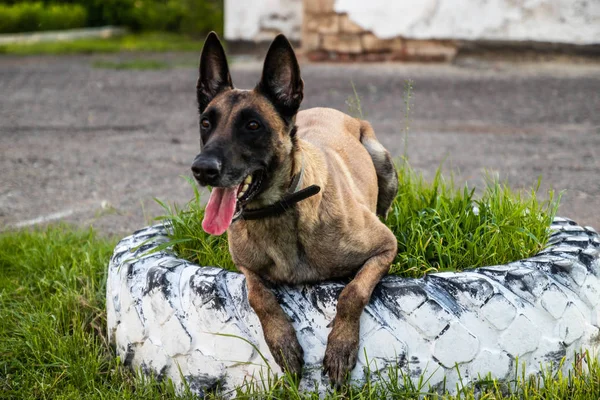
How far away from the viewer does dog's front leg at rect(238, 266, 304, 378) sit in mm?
2891

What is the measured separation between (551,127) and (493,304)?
576 cm

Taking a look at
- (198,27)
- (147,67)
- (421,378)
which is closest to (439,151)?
(421,378)

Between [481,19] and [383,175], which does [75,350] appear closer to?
[383,175]

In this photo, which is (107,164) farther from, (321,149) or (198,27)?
(198,27)

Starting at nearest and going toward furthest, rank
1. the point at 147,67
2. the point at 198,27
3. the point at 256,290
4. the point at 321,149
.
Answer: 1. the point at 256,290
2. the point at 321,149
3. the point at 147,67
4. the point at 198,27

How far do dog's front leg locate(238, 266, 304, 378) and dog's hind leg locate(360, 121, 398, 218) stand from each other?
1.29 metres

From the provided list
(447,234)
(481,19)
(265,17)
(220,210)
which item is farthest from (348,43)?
(220,210)

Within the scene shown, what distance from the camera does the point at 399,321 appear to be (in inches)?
113

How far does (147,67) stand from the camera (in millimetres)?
13812

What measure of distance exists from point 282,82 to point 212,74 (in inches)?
12.8

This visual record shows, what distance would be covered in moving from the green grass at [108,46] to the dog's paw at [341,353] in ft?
48.8

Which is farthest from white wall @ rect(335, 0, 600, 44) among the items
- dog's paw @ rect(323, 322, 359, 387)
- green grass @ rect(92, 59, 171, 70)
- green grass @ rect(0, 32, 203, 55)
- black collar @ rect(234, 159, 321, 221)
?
dog's paw @ rect(323, 322, 359, 387)

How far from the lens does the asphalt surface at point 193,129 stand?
5.88 meters

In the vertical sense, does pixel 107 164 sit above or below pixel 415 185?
below
